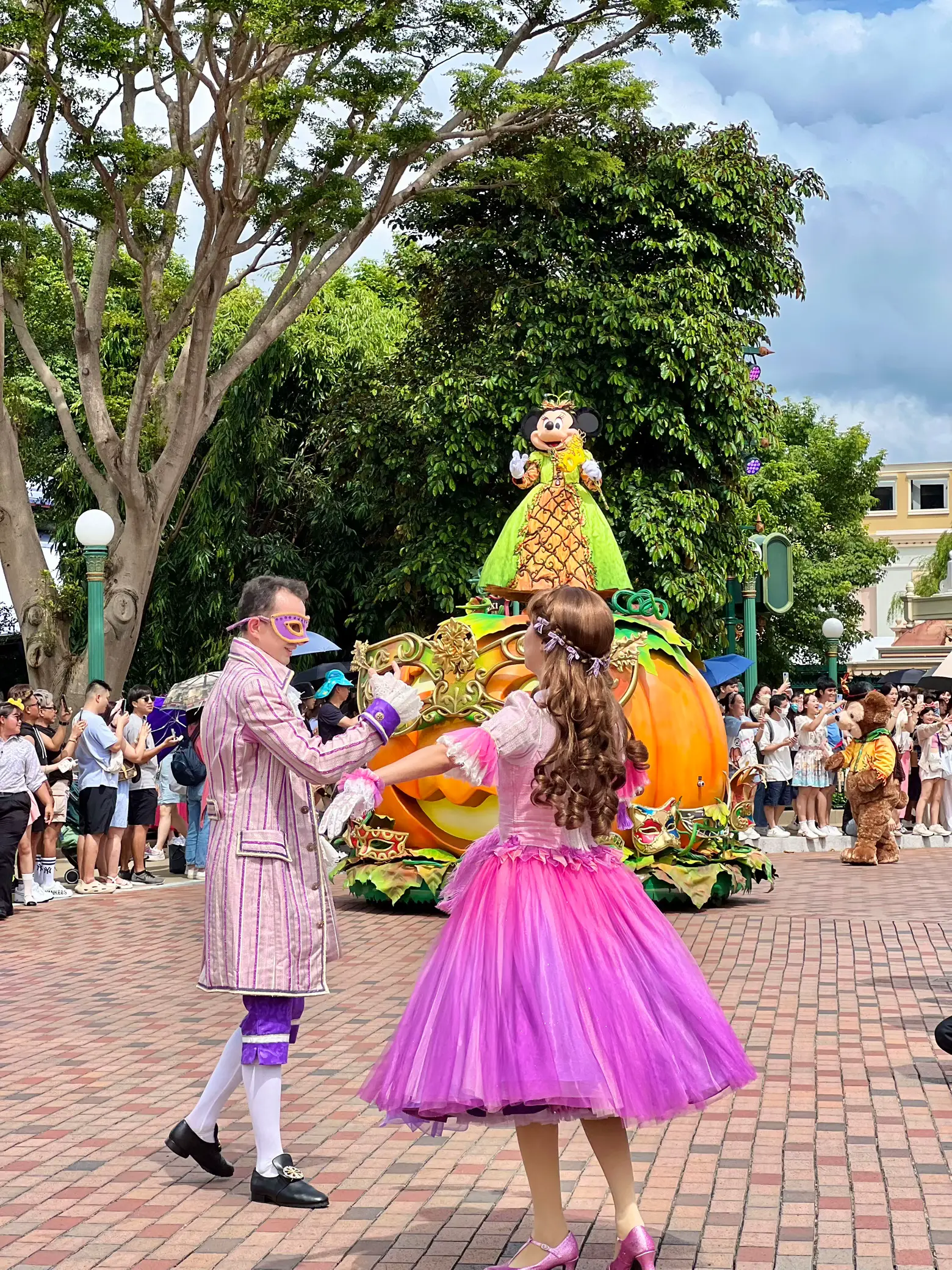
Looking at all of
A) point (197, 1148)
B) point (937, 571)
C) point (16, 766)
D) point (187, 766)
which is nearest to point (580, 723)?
point (197, 1148)

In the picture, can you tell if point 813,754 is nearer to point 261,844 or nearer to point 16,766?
point 16,766

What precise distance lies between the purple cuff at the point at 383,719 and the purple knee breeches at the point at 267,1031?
967 millimetres

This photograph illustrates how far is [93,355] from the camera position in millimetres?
17828

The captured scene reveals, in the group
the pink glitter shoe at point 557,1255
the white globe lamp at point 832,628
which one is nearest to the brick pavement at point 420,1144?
the pink glitter shoe at point 557,1255

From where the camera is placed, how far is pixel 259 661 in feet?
16.9

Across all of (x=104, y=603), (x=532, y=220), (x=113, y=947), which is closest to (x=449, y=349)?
(x=532, y=220)

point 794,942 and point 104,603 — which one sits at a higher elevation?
point 104,603

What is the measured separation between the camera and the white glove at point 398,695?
15.7ft

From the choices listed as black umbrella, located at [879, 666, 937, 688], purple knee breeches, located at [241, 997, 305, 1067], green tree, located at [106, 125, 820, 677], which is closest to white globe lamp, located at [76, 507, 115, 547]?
green tree, located at [106, 125, 820, 677]

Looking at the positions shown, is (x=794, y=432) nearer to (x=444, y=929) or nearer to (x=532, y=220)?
(x=532, y=220)

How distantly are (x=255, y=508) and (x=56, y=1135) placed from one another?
827 inches

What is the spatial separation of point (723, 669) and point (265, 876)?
1375cm

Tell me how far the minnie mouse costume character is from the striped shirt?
3.88 meters

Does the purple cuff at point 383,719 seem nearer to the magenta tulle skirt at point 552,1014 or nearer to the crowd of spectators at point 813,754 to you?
the magenta tulle skirt at point 552,1014
